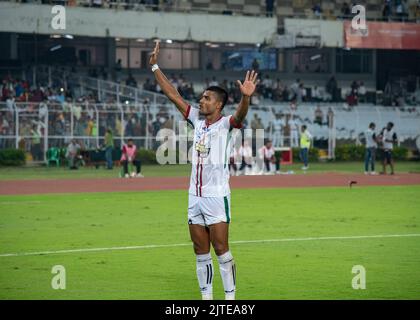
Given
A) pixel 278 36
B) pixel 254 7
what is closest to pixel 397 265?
pixel 278 36

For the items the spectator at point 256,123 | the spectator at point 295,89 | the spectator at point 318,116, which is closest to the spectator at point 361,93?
the spectator at point 295,89

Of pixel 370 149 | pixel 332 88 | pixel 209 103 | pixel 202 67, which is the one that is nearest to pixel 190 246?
pixel 209 103

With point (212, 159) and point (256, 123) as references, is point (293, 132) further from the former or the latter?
point (212, 159)

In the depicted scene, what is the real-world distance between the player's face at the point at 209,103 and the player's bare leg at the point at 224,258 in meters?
A: 1.31

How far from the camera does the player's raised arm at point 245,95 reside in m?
11.2

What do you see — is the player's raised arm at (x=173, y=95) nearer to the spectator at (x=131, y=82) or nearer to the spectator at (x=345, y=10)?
the spectator at (x=131, y=82)

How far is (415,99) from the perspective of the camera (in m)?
63.3

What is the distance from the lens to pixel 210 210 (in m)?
11.5

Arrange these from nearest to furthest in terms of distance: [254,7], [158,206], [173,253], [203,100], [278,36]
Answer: [203,100]
[173,253]
[158,206]
[278,36]
[254,7]

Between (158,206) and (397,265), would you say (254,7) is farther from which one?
(397,265)

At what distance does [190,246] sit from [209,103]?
6.40 metres

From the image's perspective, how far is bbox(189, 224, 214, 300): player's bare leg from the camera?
1157cm

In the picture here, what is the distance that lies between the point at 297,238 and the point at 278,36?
3812 cm

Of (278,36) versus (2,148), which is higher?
(278,36)
